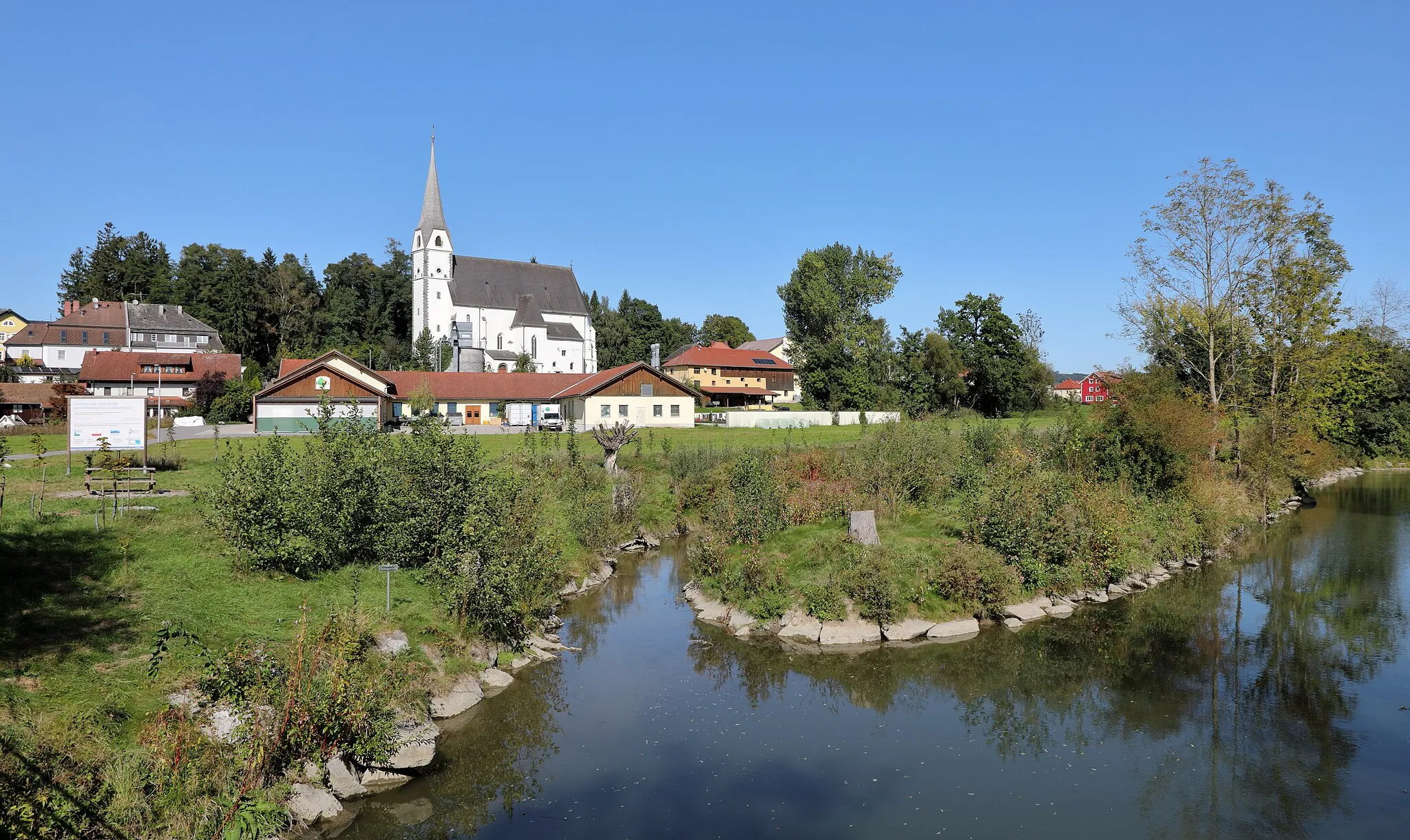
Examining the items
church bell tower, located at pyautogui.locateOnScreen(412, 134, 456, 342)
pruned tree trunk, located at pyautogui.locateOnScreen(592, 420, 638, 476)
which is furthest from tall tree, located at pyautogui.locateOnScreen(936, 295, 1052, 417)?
church bell tower, located at pyautogui.locateOnScreen(412, 134, 456, 342)

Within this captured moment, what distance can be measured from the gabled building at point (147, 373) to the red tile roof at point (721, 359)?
4078cm

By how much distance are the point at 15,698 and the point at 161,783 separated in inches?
81.7

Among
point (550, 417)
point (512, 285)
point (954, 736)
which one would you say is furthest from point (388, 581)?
point (512, 285)

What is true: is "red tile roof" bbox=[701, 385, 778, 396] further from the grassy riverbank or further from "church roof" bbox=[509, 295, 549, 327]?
the grassy riverbank

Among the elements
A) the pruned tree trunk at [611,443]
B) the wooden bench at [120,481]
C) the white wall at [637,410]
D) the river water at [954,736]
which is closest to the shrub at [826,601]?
the river water at [954,736]

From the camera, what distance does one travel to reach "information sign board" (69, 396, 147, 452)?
21203 millimetres

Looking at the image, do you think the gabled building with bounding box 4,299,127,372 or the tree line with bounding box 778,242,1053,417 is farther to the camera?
the gabled building with bounding box 4,299,127,372

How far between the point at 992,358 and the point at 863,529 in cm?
4733

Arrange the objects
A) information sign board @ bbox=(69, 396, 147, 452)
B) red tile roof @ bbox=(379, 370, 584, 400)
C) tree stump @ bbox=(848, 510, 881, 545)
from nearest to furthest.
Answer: tree stump @ bbox=(848, 510, 881, 545)
information sign board @ bbox=(69, 396, 147, 452)
red tile roof @ bbox=(379, 370, 584, 400)

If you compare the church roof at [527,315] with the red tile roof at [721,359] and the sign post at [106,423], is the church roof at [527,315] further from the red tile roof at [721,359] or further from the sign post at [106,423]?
the sign post at [106,423]

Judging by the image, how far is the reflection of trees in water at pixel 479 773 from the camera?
10.7 meters

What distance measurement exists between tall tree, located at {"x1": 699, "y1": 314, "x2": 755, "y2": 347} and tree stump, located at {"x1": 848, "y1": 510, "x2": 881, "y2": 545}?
103m

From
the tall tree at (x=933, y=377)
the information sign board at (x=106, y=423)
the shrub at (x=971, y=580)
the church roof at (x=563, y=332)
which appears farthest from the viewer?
the church roof at (x=563, y=332)

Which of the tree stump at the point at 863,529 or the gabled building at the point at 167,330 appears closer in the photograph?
the tree stump at the point at 863,529
